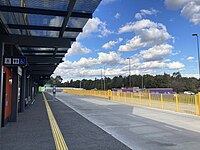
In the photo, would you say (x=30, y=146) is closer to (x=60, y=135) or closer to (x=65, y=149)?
(x=65, y=149)

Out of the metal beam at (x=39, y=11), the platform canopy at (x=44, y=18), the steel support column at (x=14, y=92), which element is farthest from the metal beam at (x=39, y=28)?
the steel support column at (x=14, y=92)

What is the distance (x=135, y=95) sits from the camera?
25.0 meters

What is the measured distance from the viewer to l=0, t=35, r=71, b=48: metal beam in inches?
287

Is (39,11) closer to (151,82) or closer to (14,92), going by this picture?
(14,92)

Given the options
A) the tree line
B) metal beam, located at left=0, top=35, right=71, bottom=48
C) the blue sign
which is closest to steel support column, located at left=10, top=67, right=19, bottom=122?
the blue sign

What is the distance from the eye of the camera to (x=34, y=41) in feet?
24.7

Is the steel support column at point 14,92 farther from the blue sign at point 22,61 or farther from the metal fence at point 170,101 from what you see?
the metal fence at point 170,101

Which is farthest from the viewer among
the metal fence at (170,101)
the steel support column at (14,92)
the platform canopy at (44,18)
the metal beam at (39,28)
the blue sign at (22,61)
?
the metal fence at (170,101)

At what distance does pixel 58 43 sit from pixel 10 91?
567 cm

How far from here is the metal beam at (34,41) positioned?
7.30m

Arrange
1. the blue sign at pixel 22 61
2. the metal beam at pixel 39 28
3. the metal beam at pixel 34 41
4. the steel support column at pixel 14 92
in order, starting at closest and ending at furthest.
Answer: the metal beam at pixel 39 28 < the metal beam at pixel 34 41 < the blue sign at pixel 22 61 < the steel support column at pixel 14 92

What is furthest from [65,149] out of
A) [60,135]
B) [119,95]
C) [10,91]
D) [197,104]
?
[119,95]

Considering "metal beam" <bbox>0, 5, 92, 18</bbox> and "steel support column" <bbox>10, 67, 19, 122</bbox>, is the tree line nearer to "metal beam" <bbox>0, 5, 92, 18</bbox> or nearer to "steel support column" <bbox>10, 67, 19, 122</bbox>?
"steel support column" <bbox>10, 67, 19, 122</bbox>

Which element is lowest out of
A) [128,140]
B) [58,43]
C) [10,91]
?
[128,140]
